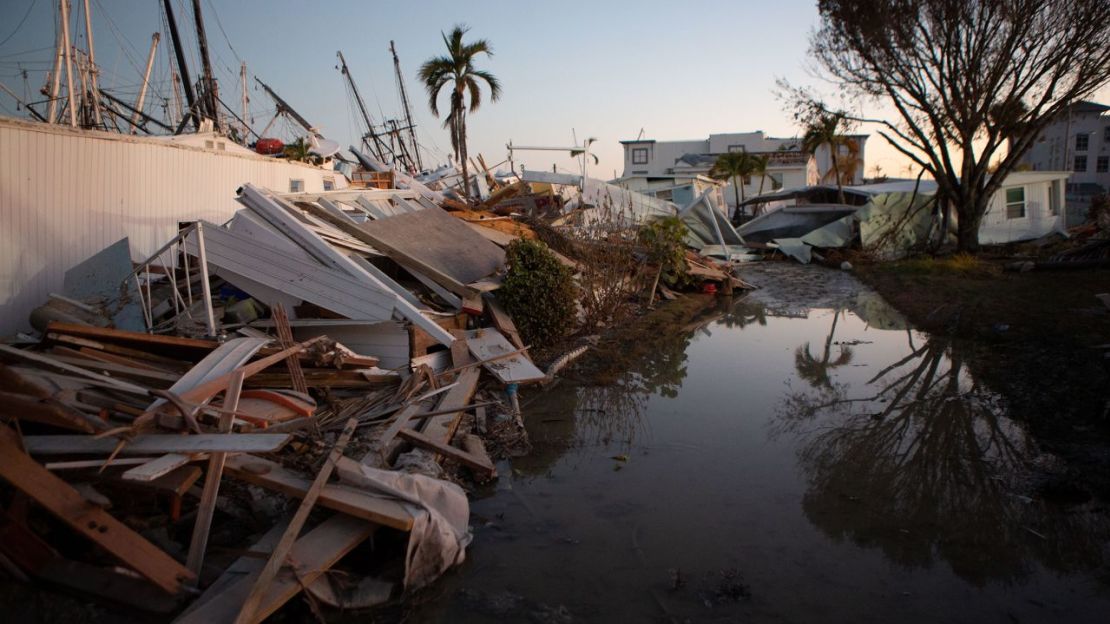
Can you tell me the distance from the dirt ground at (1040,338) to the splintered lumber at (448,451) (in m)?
3.97

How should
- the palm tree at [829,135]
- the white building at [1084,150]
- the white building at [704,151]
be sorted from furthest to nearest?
the white building at [704,151]
the white building at [1084,150]
the palm tree at [829,135]

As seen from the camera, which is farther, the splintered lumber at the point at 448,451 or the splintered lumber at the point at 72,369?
the splintered lumber at the point at 448,451

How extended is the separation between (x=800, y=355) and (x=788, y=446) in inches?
157

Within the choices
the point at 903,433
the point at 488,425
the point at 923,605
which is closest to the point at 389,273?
the point at 488,425

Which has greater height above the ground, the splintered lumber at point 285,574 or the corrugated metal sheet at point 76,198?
the corrugated metal sheet at point 76,198

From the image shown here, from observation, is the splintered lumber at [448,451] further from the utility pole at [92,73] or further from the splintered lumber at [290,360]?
the utility pole at [92,73]

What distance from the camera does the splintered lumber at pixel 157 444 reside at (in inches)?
150

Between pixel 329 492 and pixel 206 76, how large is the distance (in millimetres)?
20265

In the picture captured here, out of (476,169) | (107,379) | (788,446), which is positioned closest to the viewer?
(107,379)

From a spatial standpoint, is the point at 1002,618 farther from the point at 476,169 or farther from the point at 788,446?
the point at 476,169

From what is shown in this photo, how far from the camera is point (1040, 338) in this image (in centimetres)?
915

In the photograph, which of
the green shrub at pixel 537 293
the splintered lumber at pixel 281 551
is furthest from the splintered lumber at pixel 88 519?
the green shrub at pixel 537 293

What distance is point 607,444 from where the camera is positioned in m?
6.07

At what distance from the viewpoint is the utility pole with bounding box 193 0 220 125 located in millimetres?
20328
